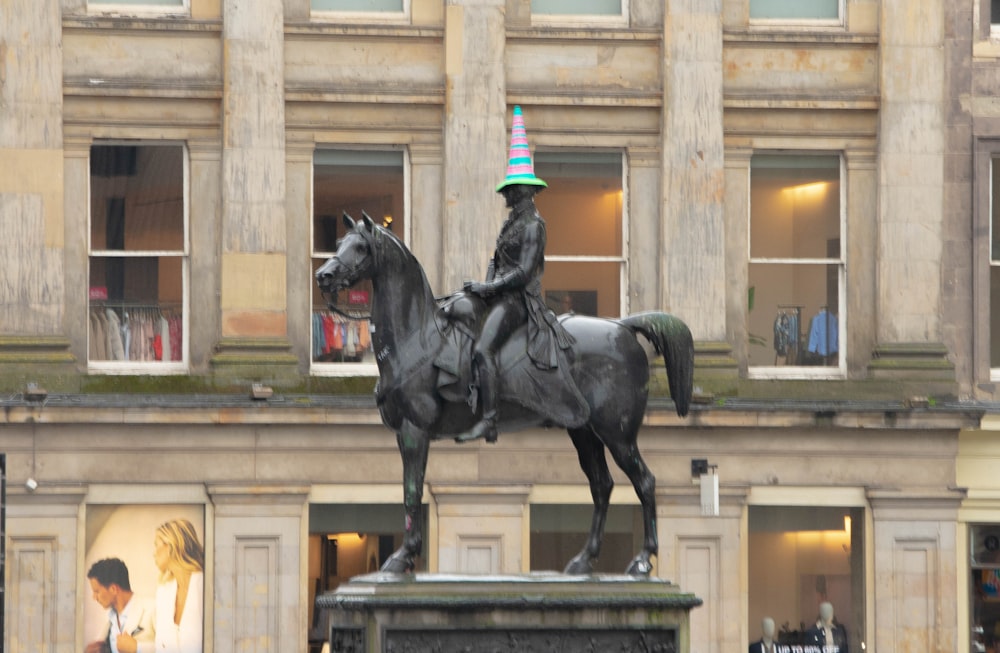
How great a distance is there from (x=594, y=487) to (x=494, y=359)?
1.59 m

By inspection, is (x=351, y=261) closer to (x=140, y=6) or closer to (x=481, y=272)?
(x=481, y=272)

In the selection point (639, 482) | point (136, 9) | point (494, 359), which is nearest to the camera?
point (494, 359)

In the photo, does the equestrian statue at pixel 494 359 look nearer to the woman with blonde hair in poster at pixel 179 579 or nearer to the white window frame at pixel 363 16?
the woman with blonde hair in poster at pixel 179 579

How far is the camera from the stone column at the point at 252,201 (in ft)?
111

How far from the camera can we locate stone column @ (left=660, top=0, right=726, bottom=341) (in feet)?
114

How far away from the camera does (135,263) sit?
112ft

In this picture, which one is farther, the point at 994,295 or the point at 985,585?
the point at 994,295

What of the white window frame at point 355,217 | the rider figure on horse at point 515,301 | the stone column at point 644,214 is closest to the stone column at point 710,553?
the stone column at point 644,214

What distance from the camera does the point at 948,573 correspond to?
113 feet

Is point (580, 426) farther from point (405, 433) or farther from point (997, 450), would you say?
point (997, 450)

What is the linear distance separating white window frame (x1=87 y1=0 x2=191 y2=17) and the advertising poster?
654 cm

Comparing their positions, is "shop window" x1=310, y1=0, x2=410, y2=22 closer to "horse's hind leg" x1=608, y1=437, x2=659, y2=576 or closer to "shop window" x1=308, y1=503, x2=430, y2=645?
"shop window" x1=308, y1=503, x2=430, y2=645

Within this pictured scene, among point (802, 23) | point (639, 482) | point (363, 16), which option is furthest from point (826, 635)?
point (639, 482)

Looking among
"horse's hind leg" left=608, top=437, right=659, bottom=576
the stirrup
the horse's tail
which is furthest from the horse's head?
"horse's hind leg" left=608, top=437, right=659, bottom=576
